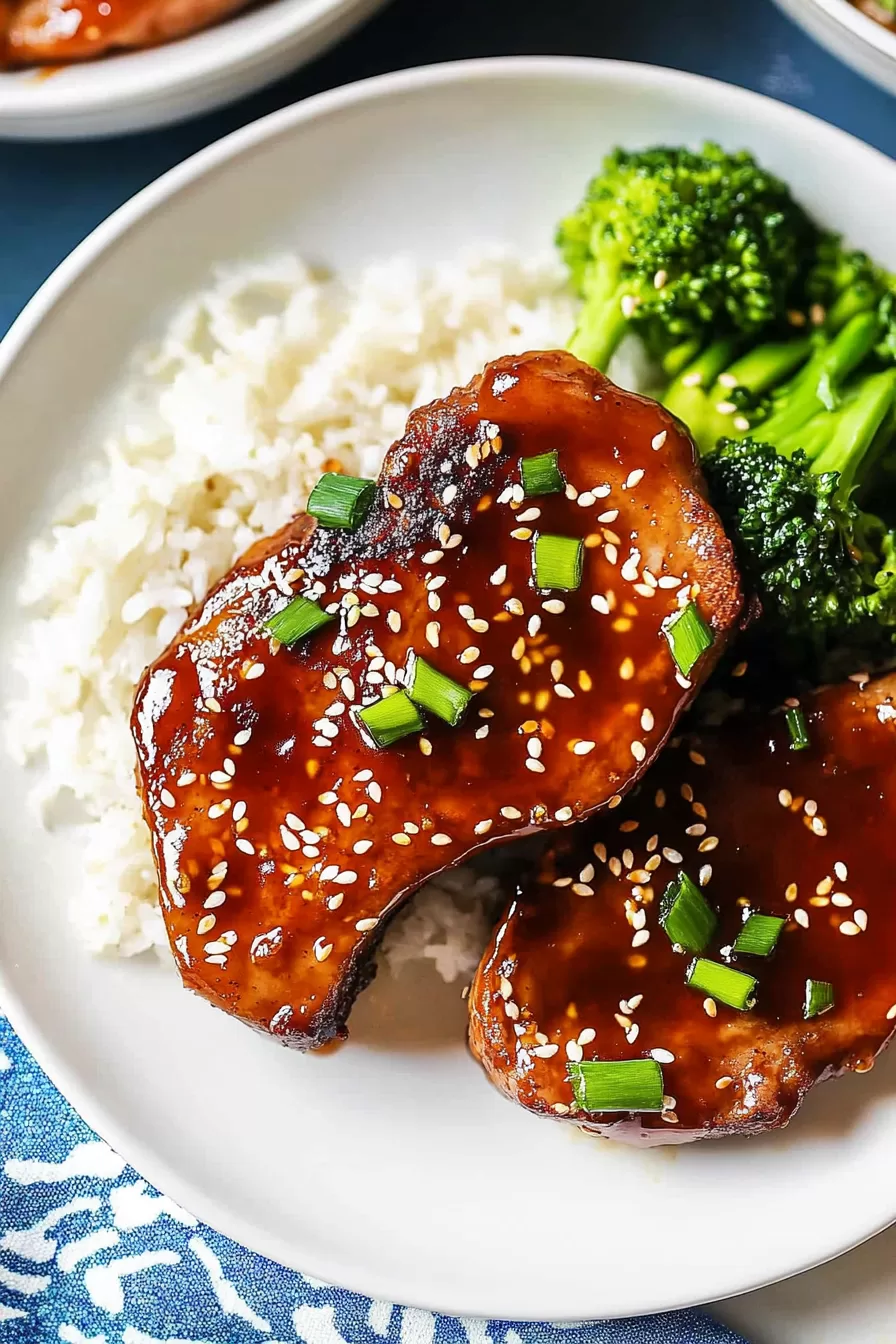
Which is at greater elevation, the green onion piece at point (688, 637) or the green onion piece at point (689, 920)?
the green onion piece at point (688, 637)

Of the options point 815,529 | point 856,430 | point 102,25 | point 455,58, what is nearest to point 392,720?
point 815,529

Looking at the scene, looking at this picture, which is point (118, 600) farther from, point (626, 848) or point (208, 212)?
point (626, 848)

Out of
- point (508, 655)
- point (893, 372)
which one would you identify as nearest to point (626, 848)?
point (508, 655)

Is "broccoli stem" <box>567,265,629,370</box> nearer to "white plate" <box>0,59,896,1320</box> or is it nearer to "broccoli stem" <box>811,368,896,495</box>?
"white plate" <box>0,59,896,1320</box>

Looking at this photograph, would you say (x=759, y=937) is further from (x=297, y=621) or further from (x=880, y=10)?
(x=880, y=10)

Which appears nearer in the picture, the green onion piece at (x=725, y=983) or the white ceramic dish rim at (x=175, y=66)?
the green onion piece at (x=725, y=983)

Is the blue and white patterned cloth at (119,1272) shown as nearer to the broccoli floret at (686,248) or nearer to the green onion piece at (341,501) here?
the green onion piece at (341,501)

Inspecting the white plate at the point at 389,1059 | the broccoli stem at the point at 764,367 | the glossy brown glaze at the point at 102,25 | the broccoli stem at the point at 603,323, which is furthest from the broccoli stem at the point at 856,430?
the glossy brown glaze at the point at 102,25
